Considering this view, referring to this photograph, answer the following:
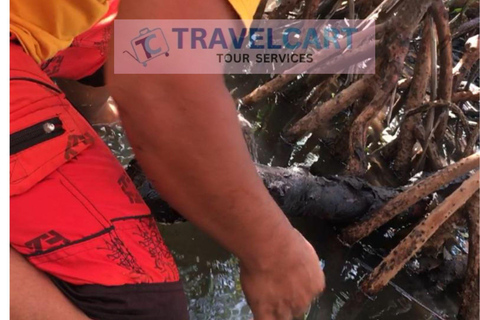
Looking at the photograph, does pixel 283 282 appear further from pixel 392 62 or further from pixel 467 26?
pixel 467 26

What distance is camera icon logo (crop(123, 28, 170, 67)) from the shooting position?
83 cm

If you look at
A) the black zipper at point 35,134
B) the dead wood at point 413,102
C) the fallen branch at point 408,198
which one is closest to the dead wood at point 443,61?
the dead wood at point 413,102

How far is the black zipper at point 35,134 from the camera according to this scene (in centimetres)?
97

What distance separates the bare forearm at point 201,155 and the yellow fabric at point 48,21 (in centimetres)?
31

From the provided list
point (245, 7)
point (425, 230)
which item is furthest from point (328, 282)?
point (245, 7)

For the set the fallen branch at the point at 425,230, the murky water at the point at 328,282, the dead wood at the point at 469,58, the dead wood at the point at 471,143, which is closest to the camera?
the murky water at the point at 328,282

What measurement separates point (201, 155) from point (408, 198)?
4.81 feet

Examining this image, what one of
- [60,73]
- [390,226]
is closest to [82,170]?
[60,73]

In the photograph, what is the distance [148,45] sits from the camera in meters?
0.85

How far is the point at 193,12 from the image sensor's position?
81 cm

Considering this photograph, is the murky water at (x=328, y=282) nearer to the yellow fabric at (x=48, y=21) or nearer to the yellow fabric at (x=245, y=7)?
the yellow fabric at (x=48, y=21)

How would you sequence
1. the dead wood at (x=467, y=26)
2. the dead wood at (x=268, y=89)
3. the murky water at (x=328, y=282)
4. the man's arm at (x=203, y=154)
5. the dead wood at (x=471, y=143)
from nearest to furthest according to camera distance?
the man's arm at (x=203, y=154) → the murky water at (x=328, y=282) → the dead wood at (x=471, y=143) → the dead wood at (x=268, y=89) → the dead wood at (x=467, y=26)

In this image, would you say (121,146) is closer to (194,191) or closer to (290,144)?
(290,144)

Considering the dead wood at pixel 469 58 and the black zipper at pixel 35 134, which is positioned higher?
the black zipper at pixel 35 134
